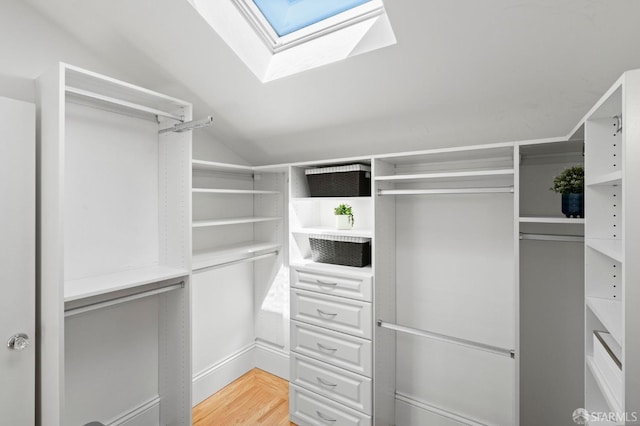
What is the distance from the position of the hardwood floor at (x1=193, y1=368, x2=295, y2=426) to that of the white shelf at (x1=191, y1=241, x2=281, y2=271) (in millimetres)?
1119

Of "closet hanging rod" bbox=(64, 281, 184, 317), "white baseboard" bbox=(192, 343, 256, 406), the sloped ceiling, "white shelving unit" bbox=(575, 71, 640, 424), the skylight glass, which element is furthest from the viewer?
"white baseboard" bbox=(192, 343, 256, 406)

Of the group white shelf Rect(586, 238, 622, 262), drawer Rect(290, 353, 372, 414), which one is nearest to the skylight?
white shelf Rect(586, 238, 622, 262)

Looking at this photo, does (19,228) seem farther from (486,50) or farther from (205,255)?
(486,50)

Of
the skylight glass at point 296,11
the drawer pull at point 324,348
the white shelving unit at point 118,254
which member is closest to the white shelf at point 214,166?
the white shelving unit at point 118,254

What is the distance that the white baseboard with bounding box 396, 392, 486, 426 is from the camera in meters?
2.12

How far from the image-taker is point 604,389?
101 cm

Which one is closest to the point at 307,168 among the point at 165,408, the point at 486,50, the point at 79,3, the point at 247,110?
the point at 247,110

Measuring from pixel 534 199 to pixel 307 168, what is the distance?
1.53m

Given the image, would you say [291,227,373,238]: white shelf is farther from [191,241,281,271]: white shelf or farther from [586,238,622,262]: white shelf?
[586,238,622,262]: white shelf

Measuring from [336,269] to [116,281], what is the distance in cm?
128

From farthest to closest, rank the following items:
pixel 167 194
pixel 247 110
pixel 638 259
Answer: pixel 247 110
pixel 167 194
pixel 638 259

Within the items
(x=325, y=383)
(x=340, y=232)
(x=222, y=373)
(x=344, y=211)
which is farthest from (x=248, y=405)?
(x=344, y=211)

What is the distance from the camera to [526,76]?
59.0 inches

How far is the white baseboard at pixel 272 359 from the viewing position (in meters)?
2.83
